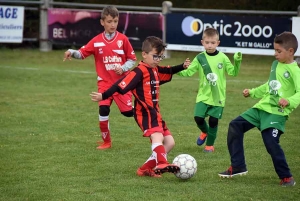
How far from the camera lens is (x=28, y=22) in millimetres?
21734

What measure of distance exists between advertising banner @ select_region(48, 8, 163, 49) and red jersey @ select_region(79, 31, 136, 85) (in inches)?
422

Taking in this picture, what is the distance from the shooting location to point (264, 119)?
265 inches

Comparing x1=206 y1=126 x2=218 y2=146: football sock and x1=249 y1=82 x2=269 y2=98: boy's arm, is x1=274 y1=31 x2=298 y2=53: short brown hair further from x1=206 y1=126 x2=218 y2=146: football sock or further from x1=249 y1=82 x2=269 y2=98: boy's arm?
x1=206 y1=126 x2=218 y2=146: football sock

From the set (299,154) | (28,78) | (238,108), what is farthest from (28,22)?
(299,154)

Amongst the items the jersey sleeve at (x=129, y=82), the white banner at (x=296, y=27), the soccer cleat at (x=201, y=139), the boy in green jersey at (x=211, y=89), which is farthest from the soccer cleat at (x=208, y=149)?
the white banner at (x=296, y=27)

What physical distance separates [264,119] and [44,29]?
15298 millimetres

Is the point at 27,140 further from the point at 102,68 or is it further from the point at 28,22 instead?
the point at 28,22

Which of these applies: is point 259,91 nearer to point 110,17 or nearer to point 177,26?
point 110,17

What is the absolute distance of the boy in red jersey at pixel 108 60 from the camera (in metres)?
8.86

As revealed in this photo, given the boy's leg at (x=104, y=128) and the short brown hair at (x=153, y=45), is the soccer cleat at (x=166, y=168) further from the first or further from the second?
the boy's leg at (x=104, y=128)

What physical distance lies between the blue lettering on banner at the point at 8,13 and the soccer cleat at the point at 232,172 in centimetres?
1370

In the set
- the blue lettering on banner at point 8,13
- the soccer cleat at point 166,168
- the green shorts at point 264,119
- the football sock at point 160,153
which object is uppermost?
the blue lettering on banner at point 8,13

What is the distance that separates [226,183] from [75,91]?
8117 millimetres

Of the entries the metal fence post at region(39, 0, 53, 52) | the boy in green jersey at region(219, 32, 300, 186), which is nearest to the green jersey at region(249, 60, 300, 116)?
the boy in green jersey at region(219, 32, 300, 186)
